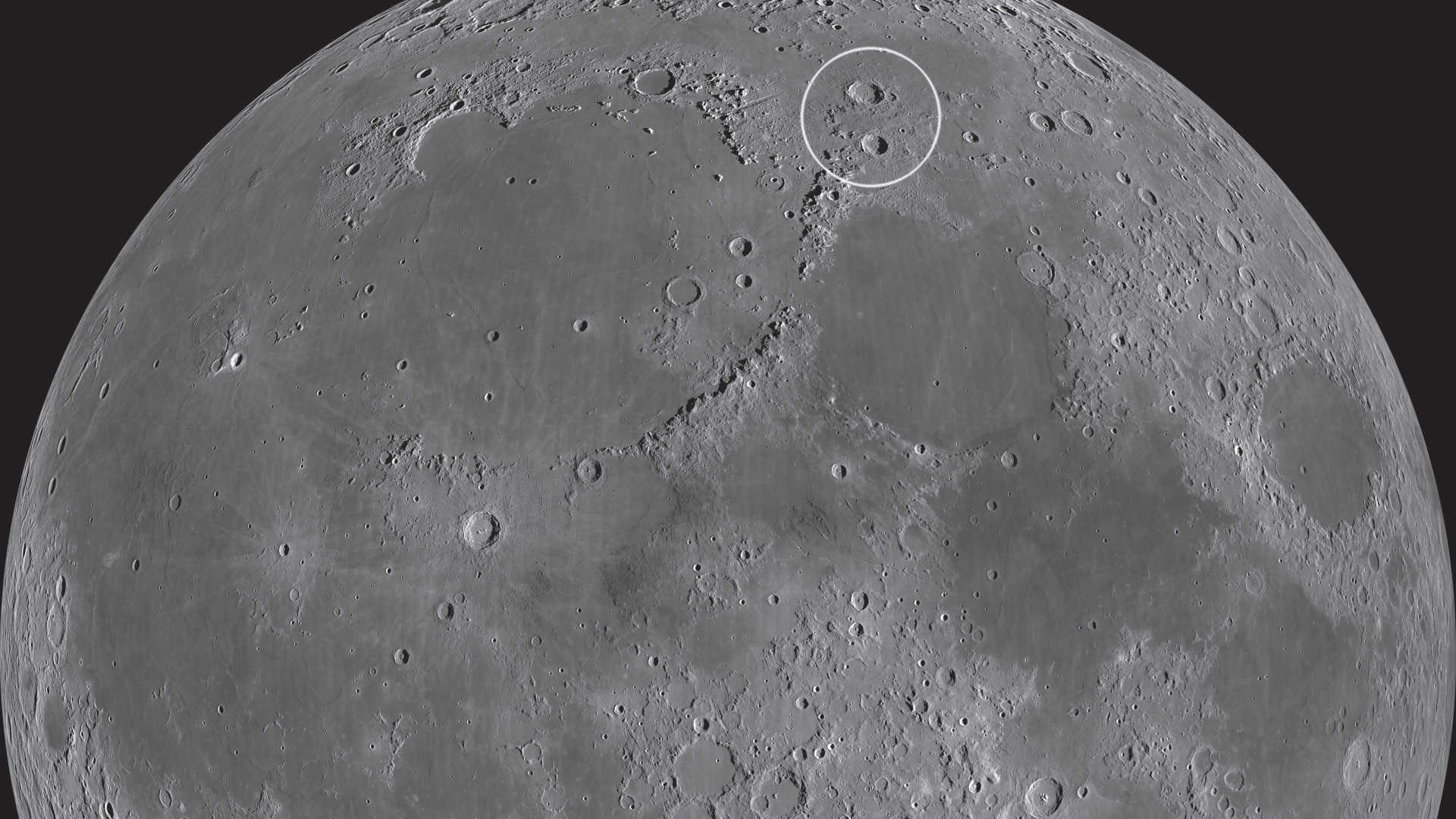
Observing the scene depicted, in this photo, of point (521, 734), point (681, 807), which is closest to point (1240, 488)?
point (681, 807)

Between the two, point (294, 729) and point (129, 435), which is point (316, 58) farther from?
point (294, 729)

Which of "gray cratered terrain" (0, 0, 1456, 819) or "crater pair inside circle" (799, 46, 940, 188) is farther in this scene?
"crater pair inside circle" (799, 46, 940, 188)

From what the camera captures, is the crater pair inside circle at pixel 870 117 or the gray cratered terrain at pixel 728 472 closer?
the gray cratered terrain at pixel 728 472

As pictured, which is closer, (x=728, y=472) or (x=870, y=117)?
(x=728, y=472)
